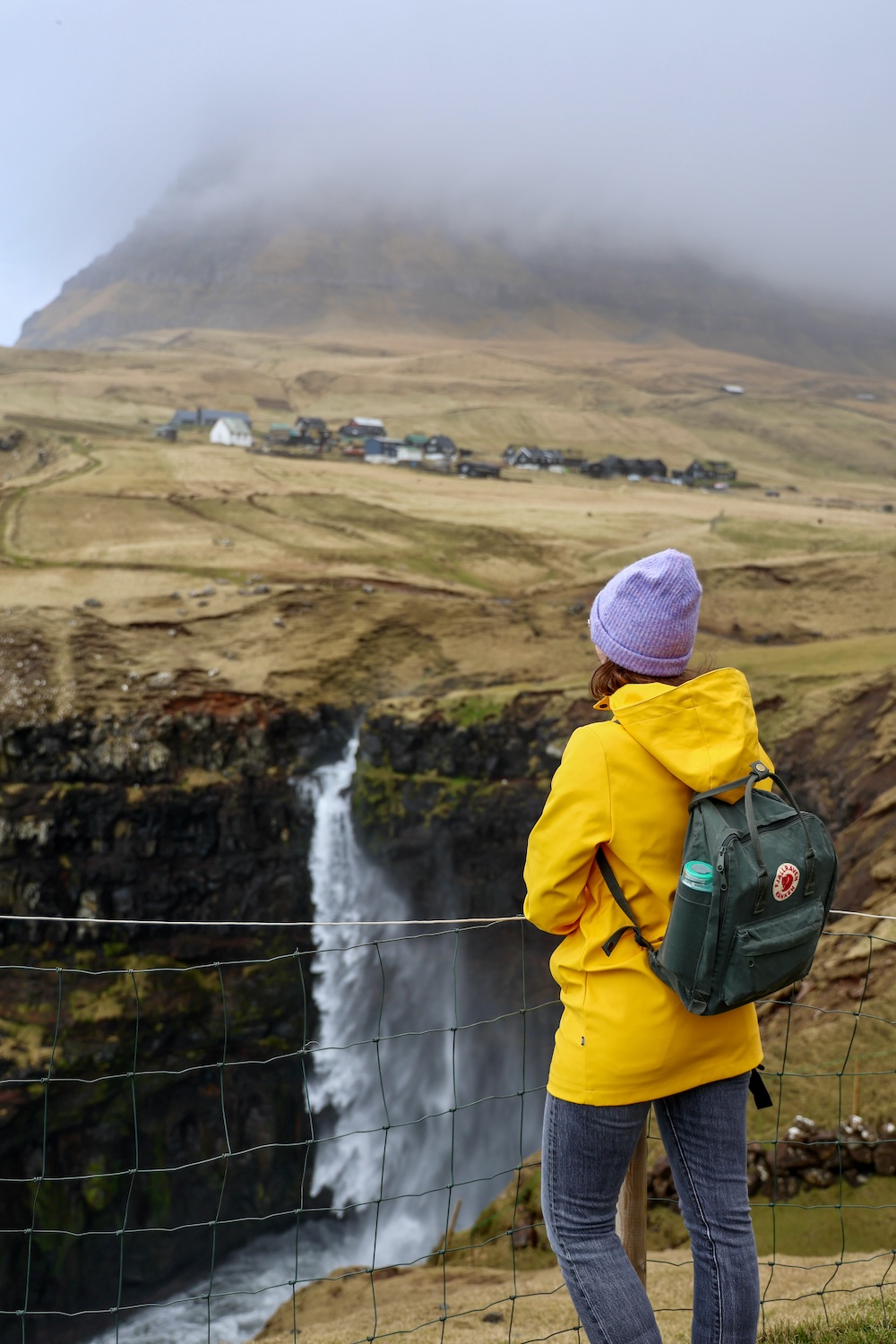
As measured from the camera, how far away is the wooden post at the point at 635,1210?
3.46 meters

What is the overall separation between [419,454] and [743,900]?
55.6 metres

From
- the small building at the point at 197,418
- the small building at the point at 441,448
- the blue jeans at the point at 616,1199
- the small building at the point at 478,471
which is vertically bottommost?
the blue jeans at the point at 616,1199

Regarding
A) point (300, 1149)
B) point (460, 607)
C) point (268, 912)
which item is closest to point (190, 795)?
point (268, 912)

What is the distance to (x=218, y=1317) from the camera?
15.8 meters

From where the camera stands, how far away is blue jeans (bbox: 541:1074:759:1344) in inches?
110

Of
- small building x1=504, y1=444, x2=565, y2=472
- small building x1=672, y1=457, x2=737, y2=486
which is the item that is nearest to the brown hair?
small building x1=504, y1=444, x2=565, y2=472

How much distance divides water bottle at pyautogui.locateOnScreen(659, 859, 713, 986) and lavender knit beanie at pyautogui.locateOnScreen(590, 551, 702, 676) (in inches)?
28.8

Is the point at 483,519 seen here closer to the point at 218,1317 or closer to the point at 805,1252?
the point at 218,1317

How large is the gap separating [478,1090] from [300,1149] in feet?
12.8

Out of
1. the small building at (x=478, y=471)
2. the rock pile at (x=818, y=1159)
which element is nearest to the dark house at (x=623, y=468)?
the small building at (x=478, y=471)

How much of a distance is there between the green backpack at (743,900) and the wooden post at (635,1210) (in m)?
1.17

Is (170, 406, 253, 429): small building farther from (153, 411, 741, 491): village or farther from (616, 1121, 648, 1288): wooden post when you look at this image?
(616, 1121, 648, 1288): wooden post

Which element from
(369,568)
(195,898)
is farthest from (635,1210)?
(369,568)

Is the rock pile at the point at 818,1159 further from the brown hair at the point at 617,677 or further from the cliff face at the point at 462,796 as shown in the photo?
the cliff face at the point at 462,796
